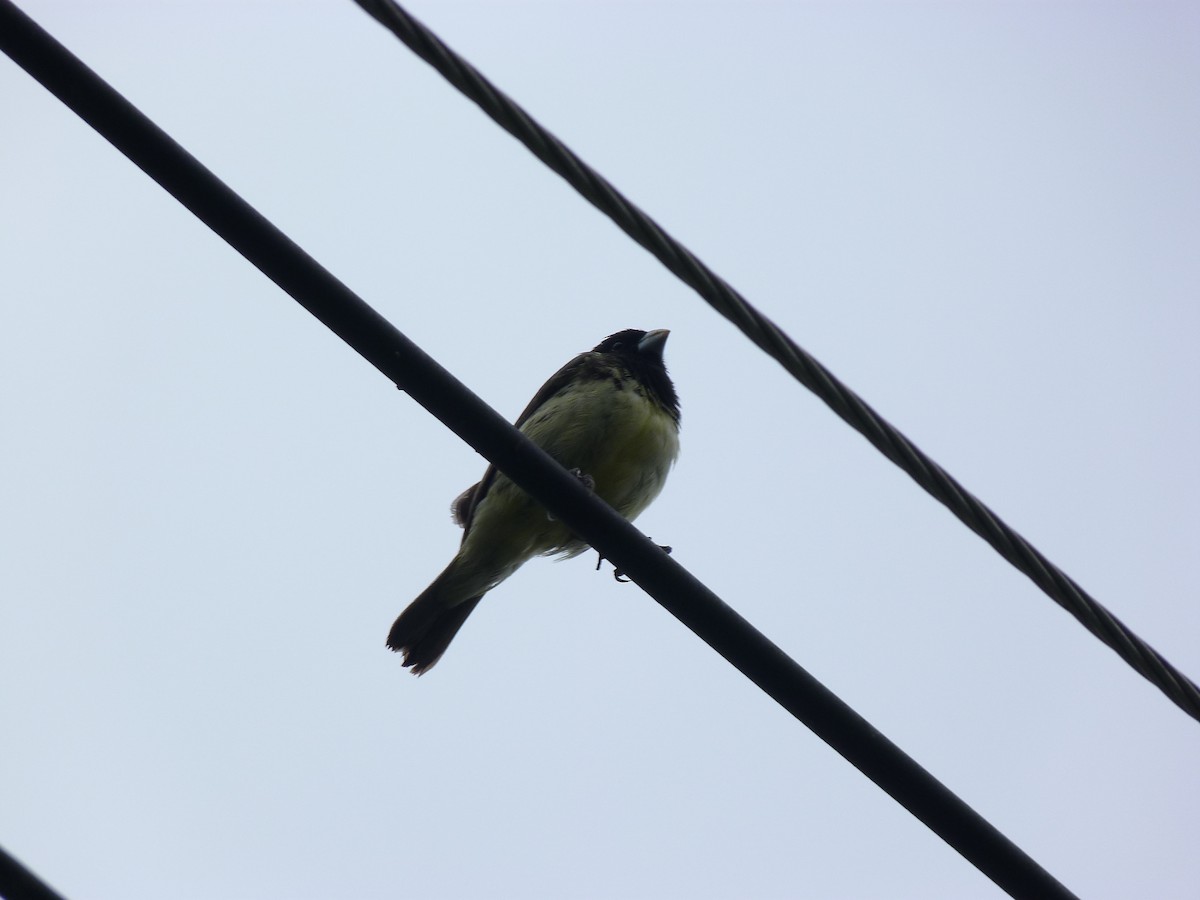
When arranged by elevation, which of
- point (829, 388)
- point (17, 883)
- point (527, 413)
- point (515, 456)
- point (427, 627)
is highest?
point (527, 413)

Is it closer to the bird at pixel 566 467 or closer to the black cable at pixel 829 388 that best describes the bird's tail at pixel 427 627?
the bird at pixel 566 467

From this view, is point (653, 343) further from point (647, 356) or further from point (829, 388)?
point (829, 388)

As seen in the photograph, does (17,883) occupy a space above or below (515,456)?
below

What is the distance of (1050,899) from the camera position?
8.29 ft

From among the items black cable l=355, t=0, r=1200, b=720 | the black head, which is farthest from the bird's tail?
black cable l=355, t=0, r=1200, b=720

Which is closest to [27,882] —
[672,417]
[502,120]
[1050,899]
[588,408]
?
[502,120]

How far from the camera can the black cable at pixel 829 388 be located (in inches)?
90.9

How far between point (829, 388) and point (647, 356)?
14.6ft

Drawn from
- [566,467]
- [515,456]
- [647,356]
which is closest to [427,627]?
[566,467]

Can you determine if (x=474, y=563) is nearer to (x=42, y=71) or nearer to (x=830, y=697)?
(x=830, y=697)

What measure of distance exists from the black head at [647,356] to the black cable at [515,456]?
3.46 m

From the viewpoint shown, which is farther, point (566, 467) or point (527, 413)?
point (527, 413)

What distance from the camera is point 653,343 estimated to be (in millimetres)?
6961

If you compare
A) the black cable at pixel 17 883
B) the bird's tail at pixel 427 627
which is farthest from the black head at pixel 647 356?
the black cable at pixel 17 883
